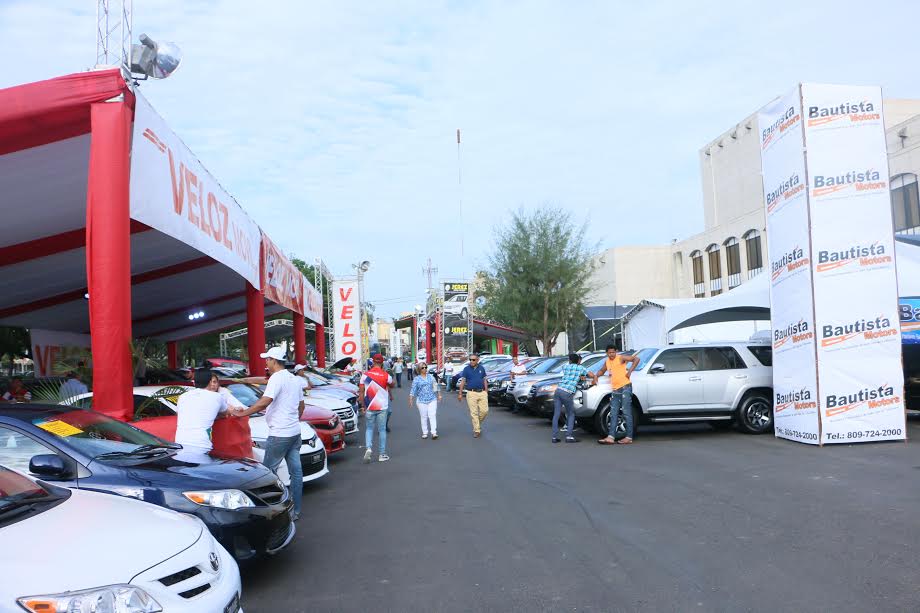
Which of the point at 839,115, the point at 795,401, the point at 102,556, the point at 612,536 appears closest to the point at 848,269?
the point at 795,401

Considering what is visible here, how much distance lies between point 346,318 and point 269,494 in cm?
2662

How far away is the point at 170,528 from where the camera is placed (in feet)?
12.9

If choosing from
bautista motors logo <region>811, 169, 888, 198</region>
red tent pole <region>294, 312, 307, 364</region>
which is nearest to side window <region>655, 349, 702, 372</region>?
bautista motors logo <region>811, 169, 888, 198</region>

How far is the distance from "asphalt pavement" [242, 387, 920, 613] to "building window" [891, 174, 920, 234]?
929 inches

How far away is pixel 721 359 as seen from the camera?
13.9 metres

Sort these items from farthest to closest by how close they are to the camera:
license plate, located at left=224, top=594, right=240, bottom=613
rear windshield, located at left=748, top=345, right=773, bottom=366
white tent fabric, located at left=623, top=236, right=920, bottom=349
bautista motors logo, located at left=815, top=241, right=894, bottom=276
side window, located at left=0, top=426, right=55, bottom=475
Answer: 1. white tent fabric, located at left=623, top=236, right=920, bottom=349
2. rear windshield, located at left=748, top=345, right=773, bottom=366
3. bautista motors logo, located at left=815, top=241, right=894, bottom=276
4. side window, located at left=0, top=426, right=55, bottom=475
5. license plate, located at left=224, top=594, right=240, bottom=613

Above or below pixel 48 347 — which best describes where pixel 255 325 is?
above

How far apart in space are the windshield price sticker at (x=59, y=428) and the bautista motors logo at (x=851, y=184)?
417 inches

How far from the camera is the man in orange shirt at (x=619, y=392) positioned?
12922 mm

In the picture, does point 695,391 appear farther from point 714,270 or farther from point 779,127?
point 714,270

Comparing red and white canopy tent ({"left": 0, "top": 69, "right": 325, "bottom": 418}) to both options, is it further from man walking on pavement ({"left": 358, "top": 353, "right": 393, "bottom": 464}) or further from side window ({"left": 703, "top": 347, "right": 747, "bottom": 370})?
side window ({"left": 703, "top": 347, "right": 747, "bottom": 370})

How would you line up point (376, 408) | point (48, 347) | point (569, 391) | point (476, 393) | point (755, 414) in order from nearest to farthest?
1. point (376, 408)
2. point (569, 391)
3. point (755, 414)
4. point (476, 393)
5. point (48, 347)

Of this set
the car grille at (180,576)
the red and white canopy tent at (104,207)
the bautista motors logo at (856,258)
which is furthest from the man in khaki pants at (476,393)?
the car grille at (180,576)

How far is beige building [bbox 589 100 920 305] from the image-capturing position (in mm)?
31719
